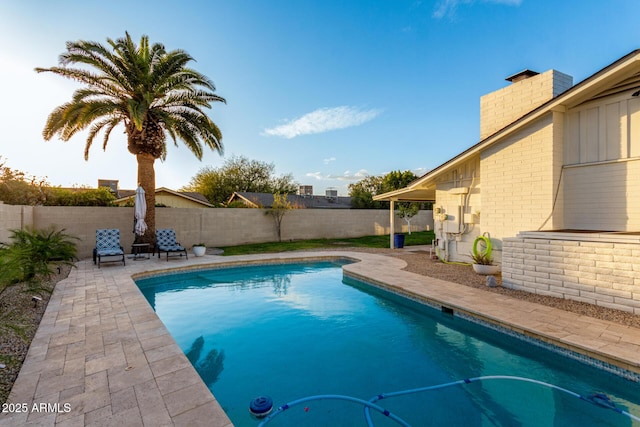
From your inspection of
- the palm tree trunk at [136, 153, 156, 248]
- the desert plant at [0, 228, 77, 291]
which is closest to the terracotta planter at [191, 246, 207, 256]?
the palm tree trunk at [136, 153, 156, 248]

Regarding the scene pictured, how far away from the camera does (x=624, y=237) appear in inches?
222

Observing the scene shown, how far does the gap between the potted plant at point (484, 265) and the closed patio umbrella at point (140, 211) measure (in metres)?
11.9

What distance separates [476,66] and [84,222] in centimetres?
1764

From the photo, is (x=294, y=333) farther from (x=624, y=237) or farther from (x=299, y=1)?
(x=299, y=1)

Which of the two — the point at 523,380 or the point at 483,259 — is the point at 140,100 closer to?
the point at 483,259

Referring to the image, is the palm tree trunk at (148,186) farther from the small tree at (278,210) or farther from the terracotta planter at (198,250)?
the small tree at (278,210)

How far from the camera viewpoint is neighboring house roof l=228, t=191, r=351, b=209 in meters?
32.3

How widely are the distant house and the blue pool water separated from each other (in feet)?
8.13

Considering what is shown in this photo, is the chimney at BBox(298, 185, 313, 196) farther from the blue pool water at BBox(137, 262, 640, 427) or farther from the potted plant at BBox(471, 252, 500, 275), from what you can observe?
the blue pool water at BBox(137, 262, 640, 427)

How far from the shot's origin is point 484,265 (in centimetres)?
895

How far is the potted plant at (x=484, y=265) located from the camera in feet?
29.1

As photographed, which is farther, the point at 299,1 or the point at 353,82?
the point at 353,82

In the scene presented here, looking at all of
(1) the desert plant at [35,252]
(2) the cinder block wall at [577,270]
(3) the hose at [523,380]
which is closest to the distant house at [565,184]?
(2) the cinder block wall at [577,270]

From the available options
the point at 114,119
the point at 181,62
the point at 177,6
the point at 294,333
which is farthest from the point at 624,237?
the point at 114,119
